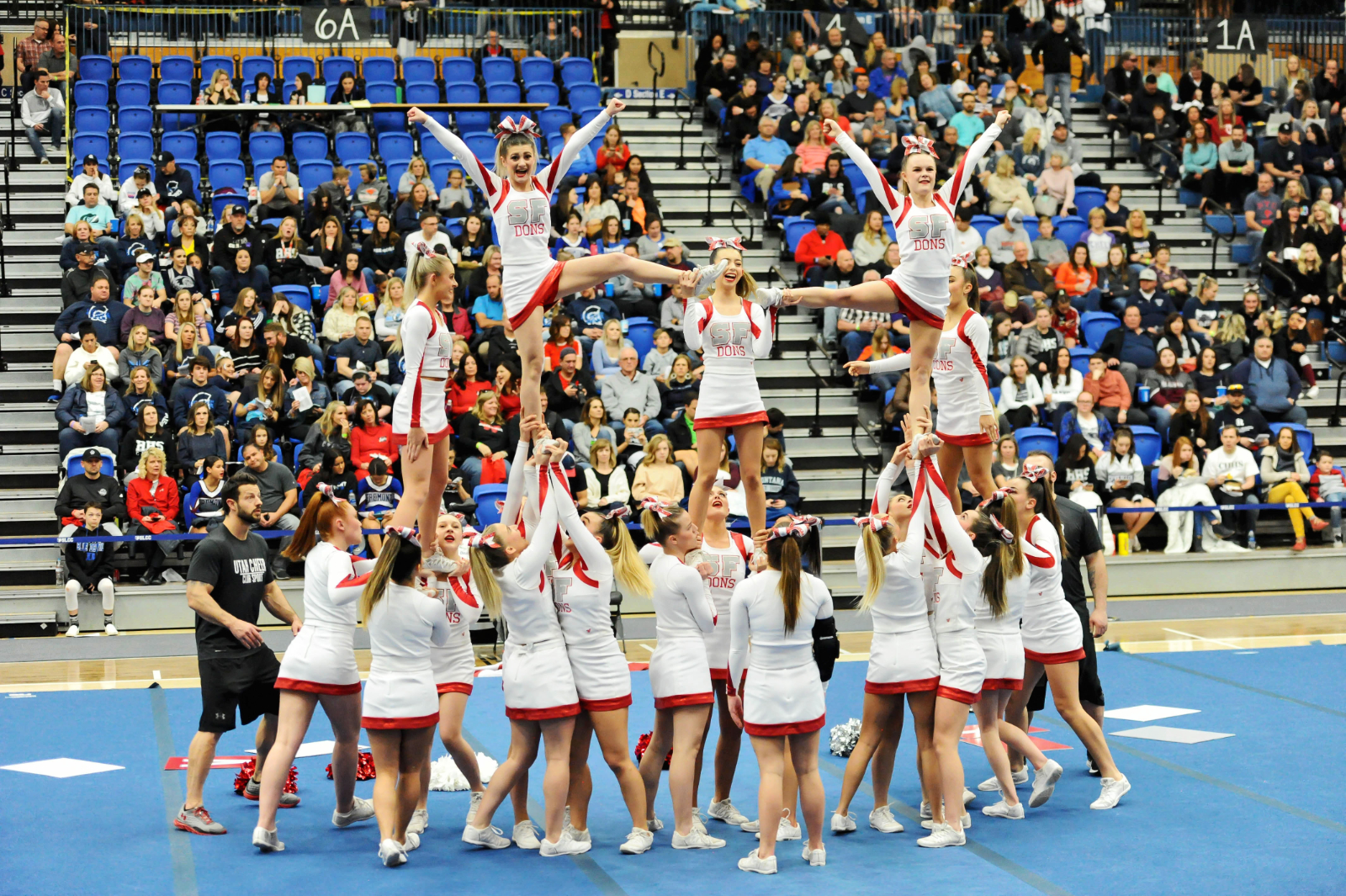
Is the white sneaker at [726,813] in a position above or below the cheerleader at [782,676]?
below

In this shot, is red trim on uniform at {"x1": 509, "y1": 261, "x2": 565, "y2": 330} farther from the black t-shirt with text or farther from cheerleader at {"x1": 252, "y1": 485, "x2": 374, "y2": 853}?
→ the black t-shirt with text

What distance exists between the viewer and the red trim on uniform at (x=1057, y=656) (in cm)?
809

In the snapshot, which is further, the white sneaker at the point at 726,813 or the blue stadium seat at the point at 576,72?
the blue stadium seat at the point at 576,72

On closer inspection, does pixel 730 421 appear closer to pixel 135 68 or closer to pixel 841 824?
pixel 841 824

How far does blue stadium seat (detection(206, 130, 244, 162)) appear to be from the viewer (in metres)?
17.1

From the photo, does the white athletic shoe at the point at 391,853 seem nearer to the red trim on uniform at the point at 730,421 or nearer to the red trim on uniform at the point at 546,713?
the red trim on uniform at the point at 546,713

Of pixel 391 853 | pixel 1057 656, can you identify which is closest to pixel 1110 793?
pixel 1057 656

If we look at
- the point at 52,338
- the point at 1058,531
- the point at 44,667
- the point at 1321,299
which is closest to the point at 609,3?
the point at 52,338

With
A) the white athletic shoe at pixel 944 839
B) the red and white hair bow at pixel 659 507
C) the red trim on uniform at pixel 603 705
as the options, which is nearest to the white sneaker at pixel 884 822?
the white athletic shoe at pixel 944 839

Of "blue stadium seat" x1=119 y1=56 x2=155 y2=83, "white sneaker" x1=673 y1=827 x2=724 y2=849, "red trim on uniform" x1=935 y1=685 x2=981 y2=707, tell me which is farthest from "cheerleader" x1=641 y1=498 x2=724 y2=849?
"blue stadium seat" x1=119 y1=56 x2=155 y2=83

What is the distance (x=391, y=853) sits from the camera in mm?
6887

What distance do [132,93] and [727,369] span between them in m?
12.2

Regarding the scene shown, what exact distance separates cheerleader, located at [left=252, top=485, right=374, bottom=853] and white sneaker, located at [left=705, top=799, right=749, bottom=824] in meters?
1.96

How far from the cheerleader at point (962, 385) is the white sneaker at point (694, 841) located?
2.50m
